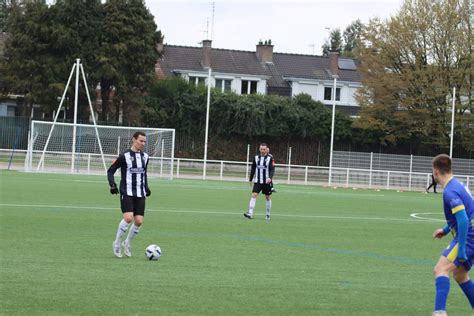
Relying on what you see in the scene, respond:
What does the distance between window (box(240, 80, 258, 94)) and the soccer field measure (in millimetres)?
53704

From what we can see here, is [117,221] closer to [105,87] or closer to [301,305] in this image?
[301,305]

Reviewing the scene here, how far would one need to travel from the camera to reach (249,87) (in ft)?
256

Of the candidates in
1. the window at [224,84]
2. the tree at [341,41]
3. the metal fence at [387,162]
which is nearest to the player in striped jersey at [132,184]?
the metal fence at [387,162]

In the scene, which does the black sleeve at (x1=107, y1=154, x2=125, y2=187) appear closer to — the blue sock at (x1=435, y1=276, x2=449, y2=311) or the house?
the blue sock at (x1=435, y1=276, x2=449, y2=311)

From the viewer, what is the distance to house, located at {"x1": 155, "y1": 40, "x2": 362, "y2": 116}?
77438mm

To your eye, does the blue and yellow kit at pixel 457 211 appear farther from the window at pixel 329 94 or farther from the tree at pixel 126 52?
the window at pixel 329 94

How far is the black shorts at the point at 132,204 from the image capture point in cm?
1339

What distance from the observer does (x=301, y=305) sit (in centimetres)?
954

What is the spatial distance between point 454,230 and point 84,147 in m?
37.8

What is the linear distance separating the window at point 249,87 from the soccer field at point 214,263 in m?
53.7

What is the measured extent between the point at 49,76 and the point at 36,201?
36.0 metres

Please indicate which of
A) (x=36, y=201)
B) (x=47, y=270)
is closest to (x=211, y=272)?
(x=47, y=270)

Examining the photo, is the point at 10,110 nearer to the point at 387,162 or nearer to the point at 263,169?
the point at 387,162

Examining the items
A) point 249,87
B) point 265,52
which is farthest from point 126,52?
point 265,52
